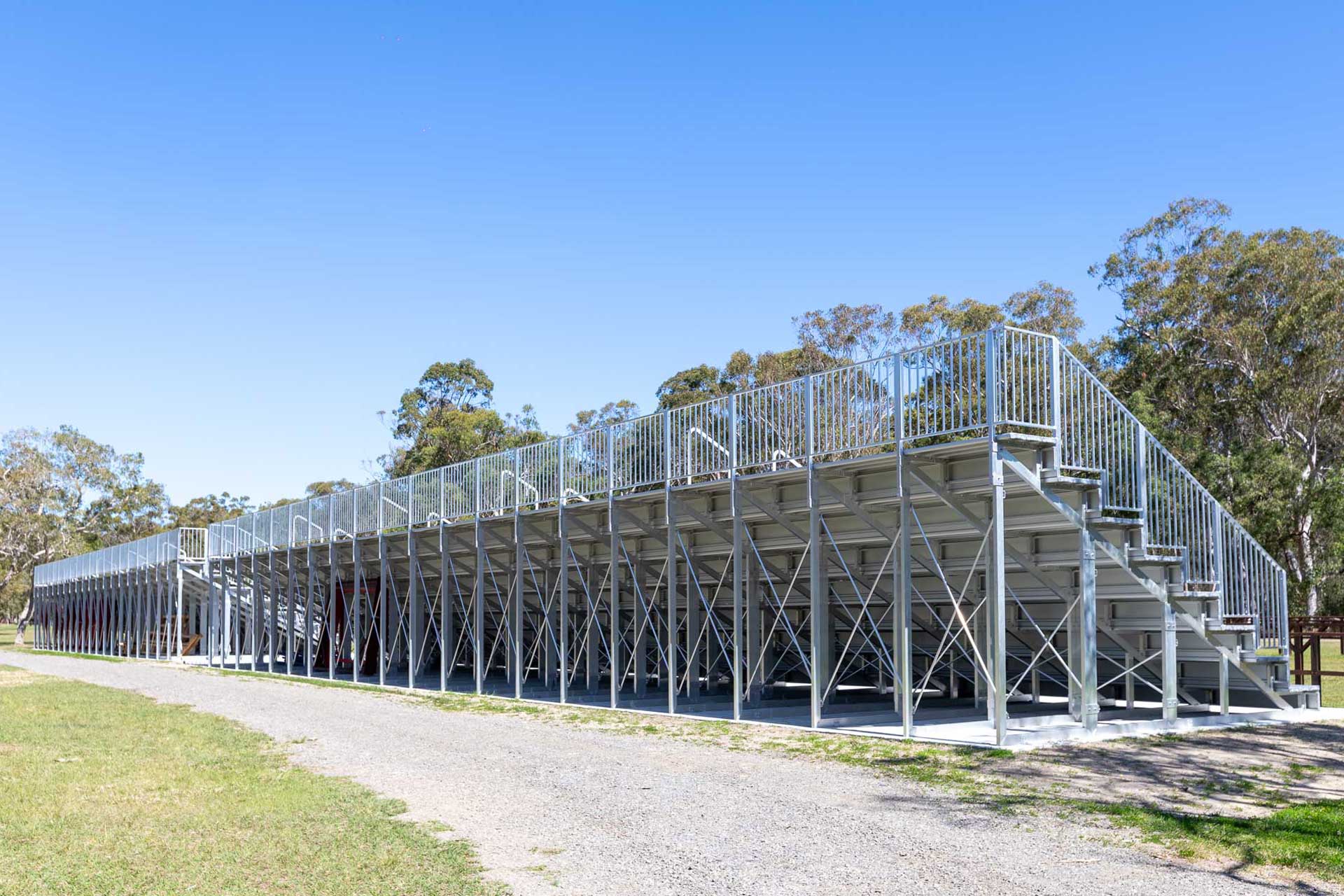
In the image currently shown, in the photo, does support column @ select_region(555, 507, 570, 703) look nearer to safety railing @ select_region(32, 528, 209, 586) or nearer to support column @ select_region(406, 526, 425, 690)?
support column @ select_region(406, 526, 425, 690)

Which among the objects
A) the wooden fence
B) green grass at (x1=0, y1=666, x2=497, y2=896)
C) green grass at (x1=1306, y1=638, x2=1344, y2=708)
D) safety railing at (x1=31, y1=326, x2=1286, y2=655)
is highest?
safety railing at (x1=31, y1=326, x2=1286, y2=655)

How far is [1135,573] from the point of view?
1311 centimetres

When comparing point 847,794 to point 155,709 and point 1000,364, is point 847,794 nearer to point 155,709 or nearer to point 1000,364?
point 1000,364

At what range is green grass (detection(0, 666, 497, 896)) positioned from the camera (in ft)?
22.1

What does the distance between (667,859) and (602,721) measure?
28.7ft

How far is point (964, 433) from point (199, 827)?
9657mm

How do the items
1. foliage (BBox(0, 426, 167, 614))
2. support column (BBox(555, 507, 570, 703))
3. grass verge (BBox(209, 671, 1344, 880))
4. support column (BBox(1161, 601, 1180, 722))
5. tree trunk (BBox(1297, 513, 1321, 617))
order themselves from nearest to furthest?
grass verge (BBox(209, 671, 1344, 880)) → support column (BBox(1161, 601, 1180, 722)) → support column (BBox(555, 507, 570, 703)) → tree trunk (BBox(1297, 513, 1321, 617)) → foliage (BBox(0, 426, 167, 614))

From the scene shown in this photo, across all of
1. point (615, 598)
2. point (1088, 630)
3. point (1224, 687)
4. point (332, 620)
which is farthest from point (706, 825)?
point (332, 620)

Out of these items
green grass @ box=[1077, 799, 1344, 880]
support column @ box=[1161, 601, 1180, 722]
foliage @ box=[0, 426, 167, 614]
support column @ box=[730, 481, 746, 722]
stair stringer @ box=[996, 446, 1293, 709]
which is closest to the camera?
green grass @ box=[1077, 799, 1344, 880]

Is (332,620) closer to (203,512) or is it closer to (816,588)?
(816,588)

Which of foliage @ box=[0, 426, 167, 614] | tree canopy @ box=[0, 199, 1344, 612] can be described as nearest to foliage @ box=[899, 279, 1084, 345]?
tree canopy @ box=[0, 199, 1344, 612]

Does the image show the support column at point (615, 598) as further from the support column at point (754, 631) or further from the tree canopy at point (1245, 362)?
the tree canopy at point (1245, 362)

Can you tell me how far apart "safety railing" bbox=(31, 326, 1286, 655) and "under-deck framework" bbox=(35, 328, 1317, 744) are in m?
0.04

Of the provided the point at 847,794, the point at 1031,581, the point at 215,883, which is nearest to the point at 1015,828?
the point at 847,794
